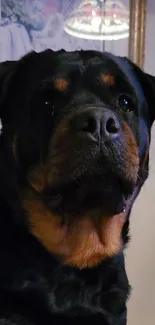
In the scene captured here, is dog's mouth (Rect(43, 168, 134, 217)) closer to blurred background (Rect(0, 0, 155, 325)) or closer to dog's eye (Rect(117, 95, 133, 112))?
dog's eye (Rect(117, 95, 133, 112))

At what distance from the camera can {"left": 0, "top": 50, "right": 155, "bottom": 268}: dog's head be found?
105cm

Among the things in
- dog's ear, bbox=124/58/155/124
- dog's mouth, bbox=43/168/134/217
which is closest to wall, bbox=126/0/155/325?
dog's ear, bbox=124/58/155/124

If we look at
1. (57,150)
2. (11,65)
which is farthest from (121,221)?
(11,65)

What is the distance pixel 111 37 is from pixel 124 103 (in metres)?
0.73

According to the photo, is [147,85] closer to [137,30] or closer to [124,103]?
[124,103]

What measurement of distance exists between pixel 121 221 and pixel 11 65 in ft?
1.33

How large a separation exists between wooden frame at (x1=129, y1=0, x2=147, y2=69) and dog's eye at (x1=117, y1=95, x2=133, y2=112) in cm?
75

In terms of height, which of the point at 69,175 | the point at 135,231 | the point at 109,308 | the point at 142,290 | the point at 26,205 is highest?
the point at 69,175

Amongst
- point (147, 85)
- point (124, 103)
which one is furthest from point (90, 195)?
point (147, 85)

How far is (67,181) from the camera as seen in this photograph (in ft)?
3.49

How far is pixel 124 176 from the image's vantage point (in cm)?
109

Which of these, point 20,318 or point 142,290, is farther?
point 142,290

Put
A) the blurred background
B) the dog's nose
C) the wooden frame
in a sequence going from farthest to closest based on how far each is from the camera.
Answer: the wooden frame → the blurred background → the dog's nose

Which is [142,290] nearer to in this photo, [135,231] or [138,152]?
[135,231]
